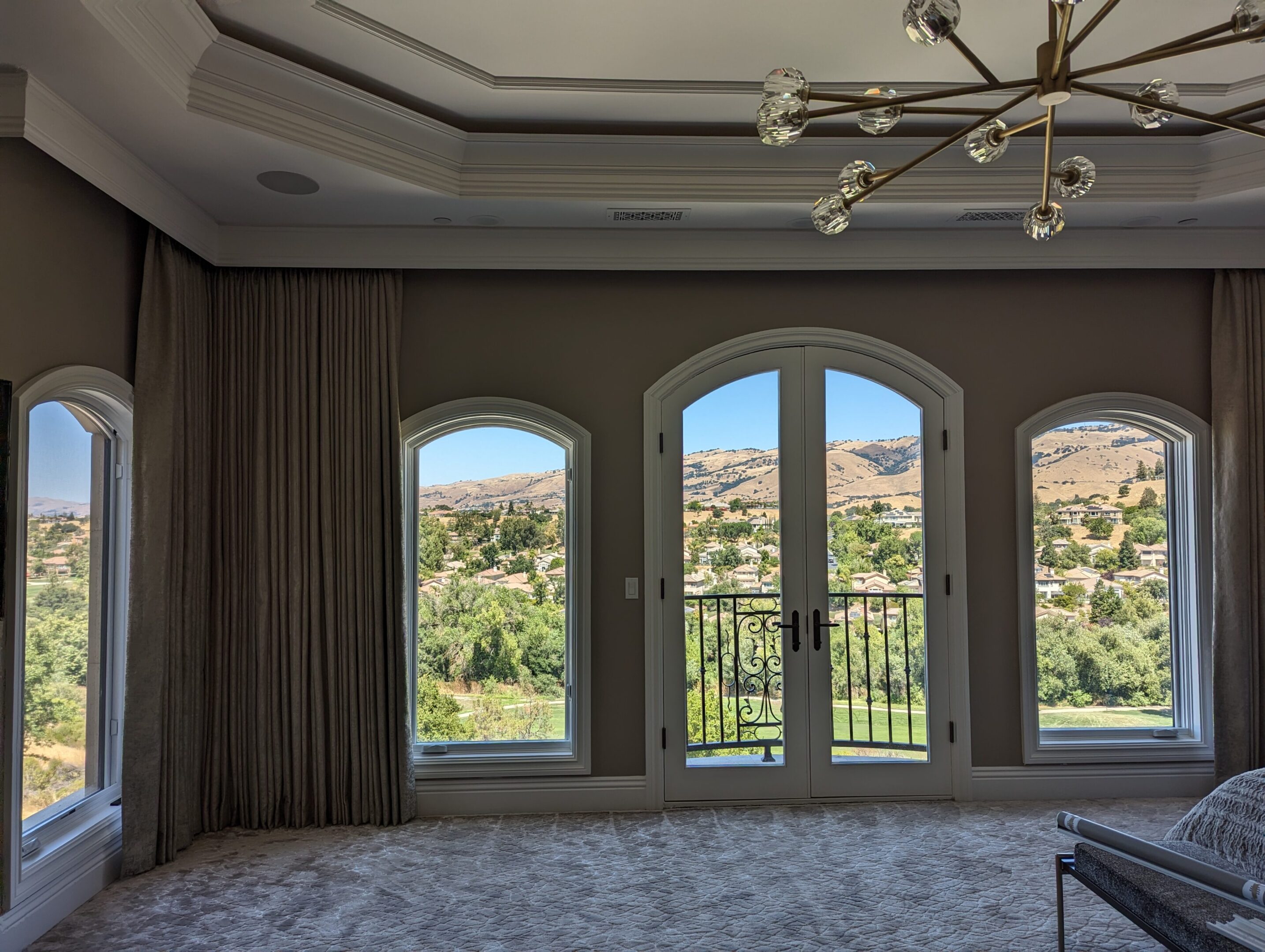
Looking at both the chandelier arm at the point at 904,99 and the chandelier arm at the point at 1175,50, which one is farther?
the chandelier arm at the point at 904,99

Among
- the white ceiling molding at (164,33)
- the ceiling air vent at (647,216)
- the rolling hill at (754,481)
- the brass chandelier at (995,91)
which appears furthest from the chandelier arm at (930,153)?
the rolling hill at (754,481)

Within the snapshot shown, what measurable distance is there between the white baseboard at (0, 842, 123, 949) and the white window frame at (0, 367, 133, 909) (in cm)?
2

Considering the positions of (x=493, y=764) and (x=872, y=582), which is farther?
(x=872, y=582)

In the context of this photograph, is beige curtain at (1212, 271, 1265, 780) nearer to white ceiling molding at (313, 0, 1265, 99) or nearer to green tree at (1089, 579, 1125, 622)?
green tree at (1089, 579, 1125, 622)

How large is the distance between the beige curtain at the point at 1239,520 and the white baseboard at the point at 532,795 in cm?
317

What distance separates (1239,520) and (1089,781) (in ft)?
5.32

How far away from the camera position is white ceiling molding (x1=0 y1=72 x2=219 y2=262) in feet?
8.98

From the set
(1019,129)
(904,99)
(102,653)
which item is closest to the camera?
(904,99)

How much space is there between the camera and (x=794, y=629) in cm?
448

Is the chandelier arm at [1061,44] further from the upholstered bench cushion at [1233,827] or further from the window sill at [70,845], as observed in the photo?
the window sill at [70,845]

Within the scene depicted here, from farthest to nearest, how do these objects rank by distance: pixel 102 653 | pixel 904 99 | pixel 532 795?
1. pixel 532 795
2. pixel 102 653
3. pixel 904 99

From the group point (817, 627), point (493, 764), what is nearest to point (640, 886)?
point (493, 764)

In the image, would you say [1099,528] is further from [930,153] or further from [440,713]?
[440,713]

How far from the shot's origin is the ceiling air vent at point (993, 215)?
13.3 ft
